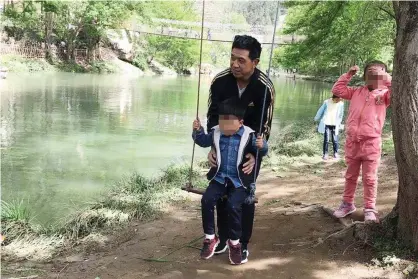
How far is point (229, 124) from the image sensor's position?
3258mm

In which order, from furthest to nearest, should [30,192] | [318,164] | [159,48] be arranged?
[159,48] < [318,164] < [30,192]

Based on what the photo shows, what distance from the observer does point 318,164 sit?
8.20 metres

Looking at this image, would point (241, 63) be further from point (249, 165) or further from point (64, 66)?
point (64, 66)

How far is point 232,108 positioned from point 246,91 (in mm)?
212

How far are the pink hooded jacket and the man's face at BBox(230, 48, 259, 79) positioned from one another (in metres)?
1.40

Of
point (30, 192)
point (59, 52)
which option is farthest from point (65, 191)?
point (59, 52)

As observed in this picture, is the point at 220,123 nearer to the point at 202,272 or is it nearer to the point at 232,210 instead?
the point at 232,210

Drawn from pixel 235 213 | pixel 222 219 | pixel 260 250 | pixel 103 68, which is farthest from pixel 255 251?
pixel 103 68

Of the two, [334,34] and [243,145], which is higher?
[334,34]

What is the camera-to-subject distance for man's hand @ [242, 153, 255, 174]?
3336mm

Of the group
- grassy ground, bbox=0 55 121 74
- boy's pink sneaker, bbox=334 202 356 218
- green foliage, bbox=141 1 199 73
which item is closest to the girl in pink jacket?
boy's pink sneaker, bbox=334 202 356 218

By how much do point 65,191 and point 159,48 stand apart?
51.4m

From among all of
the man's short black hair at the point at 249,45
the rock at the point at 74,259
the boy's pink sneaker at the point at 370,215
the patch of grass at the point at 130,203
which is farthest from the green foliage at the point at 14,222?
the boy's pink sneaker at the point at 370,215

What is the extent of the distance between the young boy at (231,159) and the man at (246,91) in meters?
0.07
